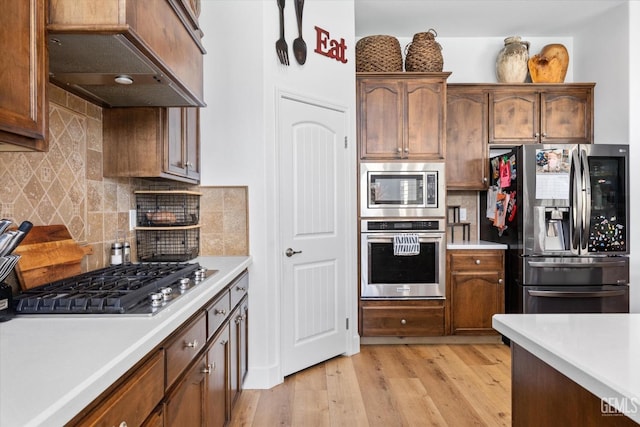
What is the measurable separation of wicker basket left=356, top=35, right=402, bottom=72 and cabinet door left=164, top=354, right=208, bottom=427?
2.97 m

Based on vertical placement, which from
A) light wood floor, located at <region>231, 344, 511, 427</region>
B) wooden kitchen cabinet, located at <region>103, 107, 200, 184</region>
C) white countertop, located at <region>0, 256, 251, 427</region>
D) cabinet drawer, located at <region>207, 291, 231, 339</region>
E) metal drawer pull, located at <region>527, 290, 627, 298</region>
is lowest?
light wood floor, located at <region>231, 344, 511, 427</region>

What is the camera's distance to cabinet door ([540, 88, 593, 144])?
3963mm

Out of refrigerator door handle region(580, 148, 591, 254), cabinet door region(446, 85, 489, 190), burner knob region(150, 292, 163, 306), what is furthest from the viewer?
cabinet door region(446, 85, 489, 190)

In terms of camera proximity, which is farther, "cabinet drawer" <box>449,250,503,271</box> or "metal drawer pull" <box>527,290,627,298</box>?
"cabinet drawer" <box>449,250,503,271</box>

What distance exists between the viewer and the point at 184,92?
186cm

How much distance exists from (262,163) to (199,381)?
5.02 ft

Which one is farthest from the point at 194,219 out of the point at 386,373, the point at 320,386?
the point at 386,373

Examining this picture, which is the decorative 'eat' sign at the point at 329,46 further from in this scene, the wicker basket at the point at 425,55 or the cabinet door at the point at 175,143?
the cabinet door at the point at 175,143

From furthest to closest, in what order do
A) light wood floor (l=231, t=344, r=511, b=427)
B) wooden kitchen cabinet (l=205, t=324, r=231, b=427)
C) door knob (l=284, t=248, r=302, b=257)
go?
door knob (l=284, t=248, r=302, b=257)
light wood floor (l=231, t=344, r=511, b=427)
wooden kitchen cabinet (l=205, t=324, r=231, b=427)

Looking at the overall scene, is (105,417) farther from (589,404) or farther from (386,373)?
(386,373)

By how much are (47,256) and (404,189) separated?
274 centimetres

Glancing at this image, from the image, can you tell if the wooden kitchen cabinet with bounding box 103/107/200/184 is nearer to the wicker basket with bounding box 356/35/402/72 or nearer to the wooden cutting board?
the wooden cutting board

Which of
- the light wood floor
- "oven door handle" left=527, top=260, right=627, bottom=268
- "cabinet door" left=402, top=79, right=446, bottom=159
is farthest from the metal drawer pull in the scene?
"cabinet door" left=402, top=79, right=446, bottom=159

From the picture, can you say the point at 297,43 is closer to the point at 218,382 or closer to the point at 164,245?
the point at 164,245
